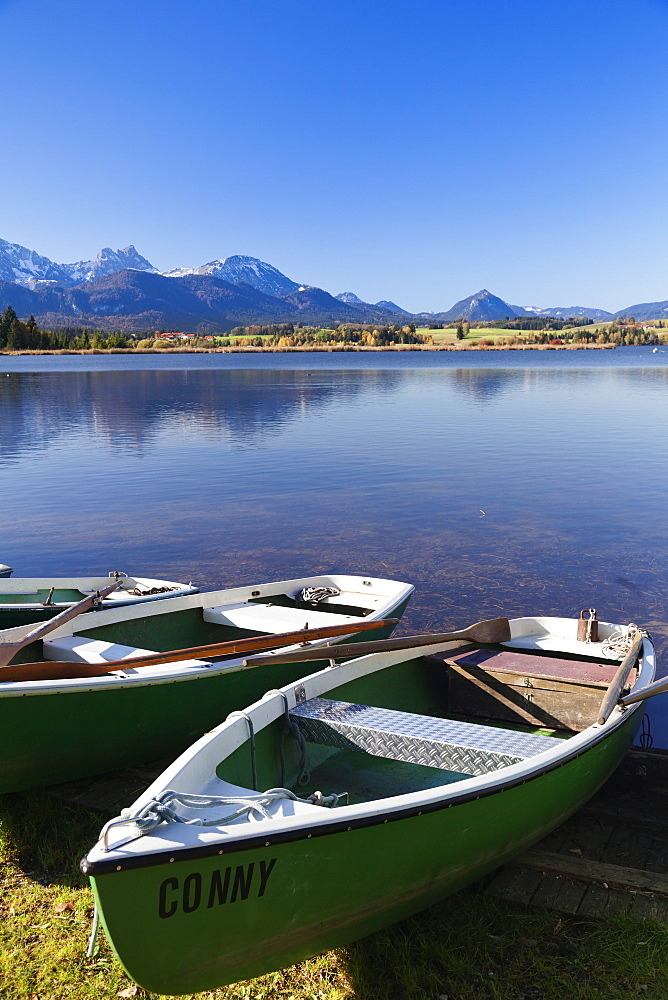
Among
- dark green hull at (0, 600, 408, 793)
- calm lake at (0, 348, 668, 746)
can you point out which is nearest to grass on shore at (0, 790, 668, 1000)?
dark green hull at (0, 600, 408, 793)

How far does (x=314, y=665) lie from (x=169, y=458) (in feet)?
73.2

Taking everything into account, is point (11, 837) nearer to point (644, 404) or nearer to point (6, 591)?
point (6, 591)

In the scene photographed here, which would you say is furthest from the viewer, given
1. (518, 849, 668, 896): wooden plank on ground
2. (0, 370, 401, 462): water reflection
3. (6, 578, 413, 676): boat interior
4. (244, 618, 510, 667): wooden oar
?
(0, 370, 401, 462): water reflection

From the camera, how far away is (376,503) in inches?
813

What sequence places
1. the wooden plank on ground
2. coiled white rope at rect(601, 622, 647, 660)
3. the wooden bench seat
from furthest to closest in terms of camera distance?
coiled white rope at rect(601, 622, 647, 660) → the wooden bench seat → the wooden plank on ground

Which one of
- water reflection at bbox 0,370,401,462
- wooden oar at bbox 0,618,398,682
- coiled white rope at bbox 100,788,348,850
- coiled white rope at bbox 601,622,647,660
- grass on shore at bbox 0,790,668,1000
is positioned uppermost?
water reflection at bbox 0,370,401,462

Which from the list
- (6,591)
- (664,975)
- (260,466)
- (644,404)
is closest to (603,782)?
(664,975)

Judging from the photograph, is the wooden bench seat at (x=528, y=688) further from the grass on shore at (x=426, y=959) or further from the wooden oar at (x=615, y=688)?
the grass on shore at (x=426, y=959)

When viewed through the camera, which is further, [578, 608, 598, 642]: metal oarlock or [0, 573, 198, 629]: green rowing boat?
[0, 573, 198, 629]: green rowing boat

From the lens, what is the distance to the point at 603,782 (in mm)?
6414

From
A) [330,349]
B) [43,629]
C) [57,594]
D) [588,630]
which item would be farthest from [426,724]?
[330,349]

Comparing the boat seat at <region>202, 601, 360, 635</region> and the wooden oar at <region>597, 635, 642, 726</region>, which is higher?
the wooden oar at <region>597, 635, 642, 726</region>

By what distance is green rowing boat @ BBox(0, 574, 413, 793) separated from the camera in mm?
5977

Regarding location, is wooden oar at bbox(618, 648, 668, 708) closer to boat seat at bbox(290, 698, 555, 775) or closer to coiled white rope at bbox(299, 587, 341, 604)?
boat seat at bbox(290, 698, 555, 775)
